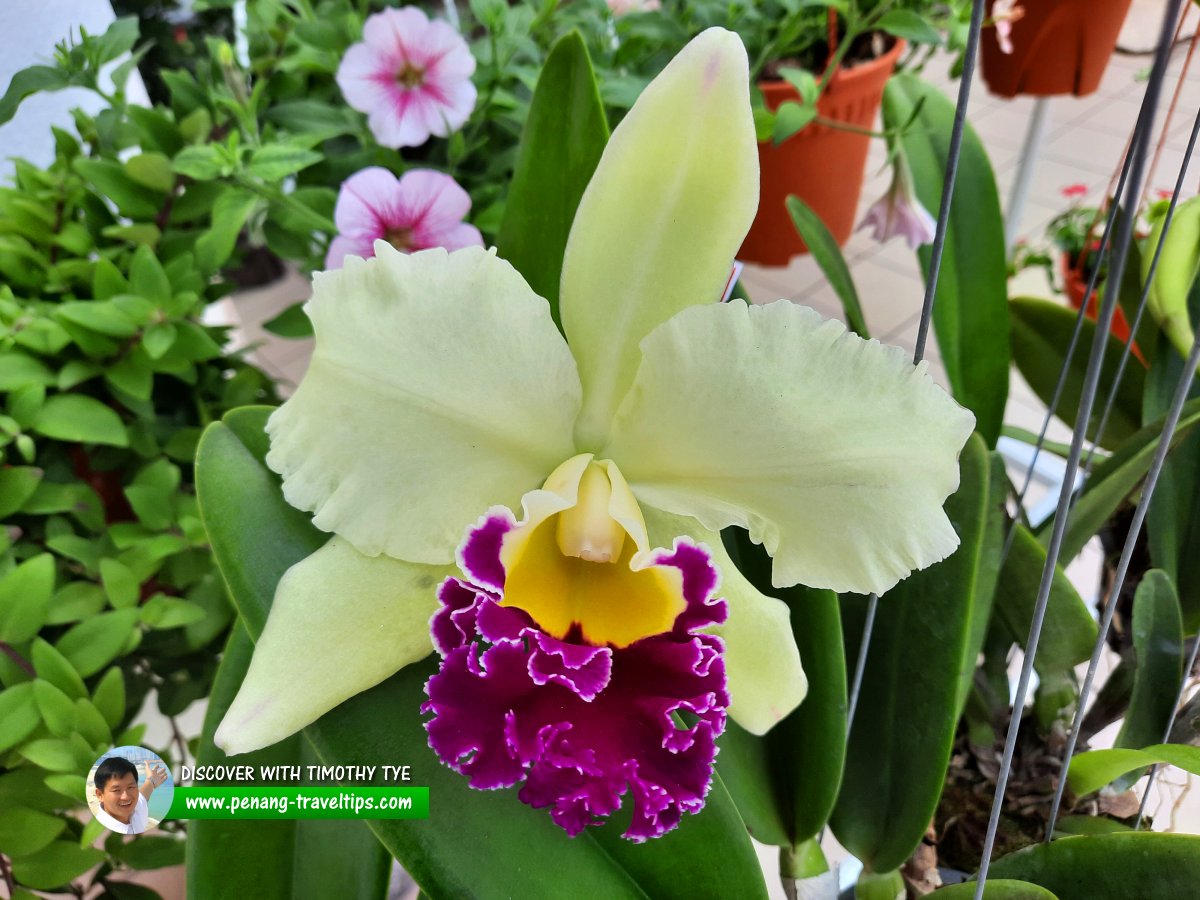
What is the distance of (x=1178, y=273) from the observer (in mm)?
650

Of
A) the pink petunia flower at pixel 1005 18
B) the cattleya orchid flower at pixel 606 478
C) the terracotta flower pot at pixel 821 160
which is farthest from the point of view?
the terracotta flower pot at pixel 821 160

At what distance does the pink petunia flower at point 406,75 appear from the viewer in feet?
2.46

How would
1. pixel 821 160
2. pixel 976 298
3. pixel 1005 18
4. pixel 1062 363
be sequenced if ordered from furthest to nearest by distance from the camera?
pixel 821 160 → pixel 1005 18 → pixel 1062 363 → pixel 976 298

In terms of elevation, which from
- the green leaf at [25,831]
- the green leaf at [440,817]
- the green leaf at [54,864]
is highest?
the green leaf at [440,817]

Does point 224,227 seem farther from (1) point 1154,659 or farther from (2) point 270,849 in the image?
(1) point 1154,659

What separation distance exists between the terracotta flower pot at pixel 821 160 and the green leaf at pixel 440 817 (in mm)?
816

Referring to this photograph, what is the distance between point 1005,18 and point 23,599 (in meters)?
1.13

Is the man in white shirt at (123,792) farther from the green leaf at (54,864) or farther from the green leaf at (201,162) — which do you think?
the green leaf at (201,162)

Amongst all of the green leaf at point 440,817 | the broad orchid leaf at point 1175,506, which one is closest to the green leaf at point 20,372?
the green leaf at point 440,817

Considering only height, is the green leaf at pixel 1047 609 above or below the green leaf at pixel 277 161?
below

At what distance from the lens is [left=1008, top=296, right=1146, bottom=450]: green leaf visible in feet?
2.74

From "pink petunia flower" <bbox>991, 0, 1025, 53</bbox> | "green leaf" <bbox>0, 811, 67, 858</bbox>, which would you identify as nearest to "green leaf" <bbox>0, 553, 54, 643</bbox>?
"green leaf" <bbox>0, 811, 67, 858</bbox>

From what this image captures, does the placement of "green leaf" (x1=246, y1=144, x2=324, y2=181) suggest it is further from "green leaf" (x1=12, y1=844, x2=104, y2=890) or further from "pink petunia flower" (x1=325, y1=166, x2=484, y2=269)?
"green leaf" (x1=12, y1=844, x2=104, y2=890)

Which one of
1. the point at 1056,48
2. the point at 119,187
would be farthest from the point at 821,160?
the point at 119,187
